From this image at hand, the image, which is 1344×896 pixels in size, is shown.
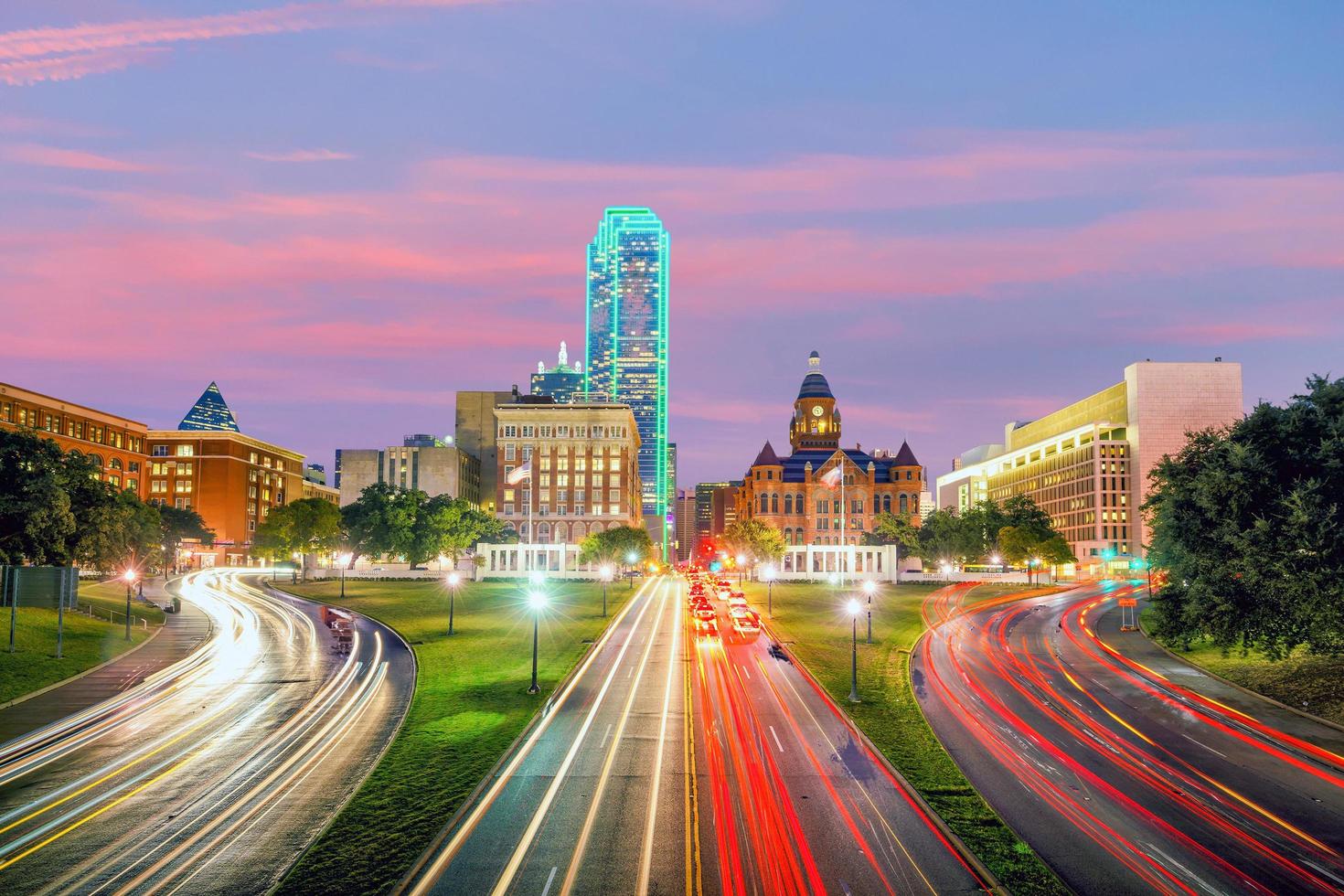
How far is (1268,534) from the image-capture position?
42.0m

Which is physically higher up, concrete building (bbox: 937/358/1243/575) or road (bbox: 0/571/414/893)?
concrete building (bbox: 937/358/1243/575)

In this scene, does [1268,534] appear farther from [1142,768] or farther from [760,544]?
[760,544]

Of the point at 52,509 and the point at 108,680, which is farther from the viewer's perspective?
the point at 52,509

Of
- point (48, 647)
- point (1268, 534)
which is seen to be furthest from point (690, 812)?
point (48, 647)

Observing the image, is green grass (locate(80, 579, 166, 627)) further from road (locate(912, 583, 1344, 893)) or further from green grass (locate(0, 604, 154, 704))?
road (locate(912, 583, 1344, 893))

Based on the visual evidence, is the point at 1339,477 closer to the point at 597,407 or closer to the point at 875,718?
the point at 875,718

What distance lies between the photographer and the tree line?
217 feet

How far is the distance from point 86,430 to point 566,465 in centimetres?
8429

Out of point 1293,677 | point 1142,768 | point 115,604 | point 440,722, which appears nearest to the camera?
point 1142,768

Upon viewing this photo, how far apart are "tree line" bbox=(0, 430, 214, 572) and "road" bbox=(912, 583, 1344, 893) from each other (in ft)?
210

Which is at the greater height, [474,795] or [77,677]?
[77,677]

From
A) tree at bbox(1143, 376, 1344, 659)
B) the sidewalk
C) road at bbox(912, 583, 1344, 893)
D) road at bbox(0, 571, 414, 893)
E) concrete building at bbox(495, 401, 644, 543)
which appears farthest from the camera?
concrete building at bbox(495, 401, 644, 543)

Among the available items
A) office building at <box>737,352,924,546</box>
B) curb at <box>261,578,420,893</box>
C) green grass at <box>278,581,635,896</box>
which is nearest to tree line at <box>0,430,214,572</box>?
green grass at <box>278,581,635,896</box>

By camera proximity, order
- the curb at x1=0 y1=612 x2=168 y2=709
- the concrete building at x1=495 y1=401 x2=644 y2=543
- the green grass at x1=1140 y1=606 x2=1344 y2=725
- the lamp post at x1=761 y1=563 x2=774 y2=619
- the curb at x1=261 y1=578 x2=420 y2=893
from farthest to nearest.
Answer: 1. the concrete building at x1=495 y1=401 x2=644 y2=543
2. the lamp post at x1=761 y1=563 x2=774 y2=619
3. the curb at x1=0 y1=612 x2=168 y2=709
4. the green grass at x1=1140 y1=606 x2=1344 y2=725
5. the curb at x1=261 y1=578 x2=420 y2=893
